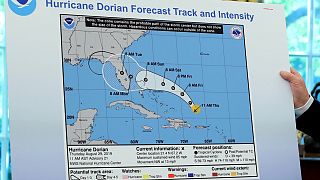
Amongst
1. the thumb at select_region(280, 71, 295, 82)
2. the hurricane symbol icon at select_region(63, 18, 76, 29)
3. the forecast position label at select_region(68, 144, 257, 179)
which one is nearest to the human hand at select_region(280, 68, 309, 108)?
the thumb at select_region(280, 71, 295, 82)

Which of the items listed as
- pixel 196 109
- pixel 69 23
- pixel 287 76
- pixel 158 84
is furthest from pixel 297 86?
pixel 69 23

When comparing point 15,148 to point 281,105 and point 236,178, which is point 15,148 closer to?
point 236,178

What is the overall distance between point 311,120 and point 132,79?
2.42ft

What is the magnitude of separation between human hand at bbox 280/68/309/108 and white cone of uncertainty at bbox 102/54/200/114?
0.34m

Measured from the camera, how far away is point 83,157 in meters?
1.57

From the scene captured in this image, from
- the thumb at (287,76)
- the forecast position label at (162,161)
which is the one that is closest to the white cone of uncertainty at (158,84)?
the forecast position label at (162,161)

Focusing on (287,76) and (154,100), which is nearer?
(154,100)

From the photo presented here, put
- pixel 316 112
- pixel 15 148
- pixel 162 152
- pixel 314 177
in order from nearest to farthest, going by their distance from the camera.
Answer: pixel 15 148
pixel 162 152
pixel 316 112
pixel 314 177

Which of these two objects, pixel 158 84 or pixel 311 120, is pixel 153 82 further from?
pixel 311 120

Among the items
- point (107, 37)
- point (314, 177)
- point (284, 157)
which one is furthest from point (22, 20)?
point (314, 177)

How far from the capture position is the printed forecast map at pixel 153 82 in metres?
1.62

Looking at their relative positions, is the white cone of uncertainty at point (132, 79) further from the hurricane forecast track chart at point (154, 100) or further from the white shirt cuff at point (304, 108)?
the white shirt cuff at point (304, 108)

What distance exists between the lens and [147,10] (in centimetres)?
176

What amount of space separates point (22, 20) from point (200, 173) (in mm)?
678
